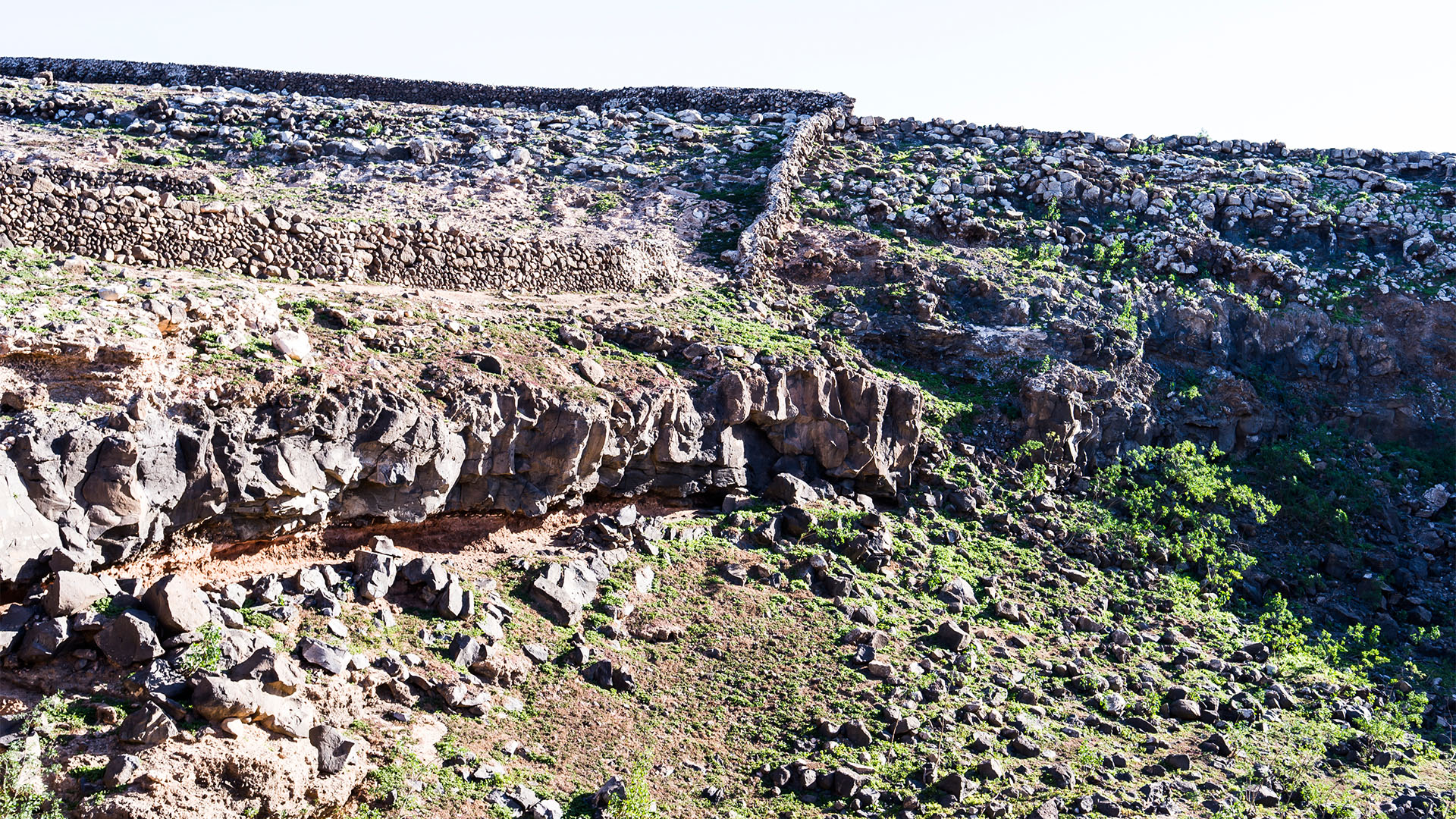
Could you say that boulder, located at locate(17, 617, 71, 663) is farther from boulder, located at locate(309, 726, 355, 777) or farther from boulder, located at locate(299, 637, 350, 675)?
boulder, located at locate(309, 726, 355, 777)

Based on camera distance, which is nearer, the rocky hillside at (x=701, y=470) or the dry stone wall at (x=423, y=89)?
the rocky hillside at (x=701, y=470)

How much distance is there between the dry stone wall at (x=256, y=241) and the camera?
12.5m

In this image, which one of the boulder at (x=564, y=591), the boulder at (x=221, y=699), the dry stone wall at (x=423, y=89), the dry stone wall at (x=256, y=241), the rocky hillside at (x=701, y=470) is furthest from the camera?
the dry stone wall at (x=423, y=89)

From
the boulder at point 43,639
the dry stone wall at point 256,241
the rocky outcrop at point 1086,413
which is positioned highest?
the dry stone wall at point 256,241

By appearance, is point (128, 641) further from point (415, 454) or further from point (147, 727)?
point (415, 454)

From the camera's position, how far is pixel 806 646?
11258mm

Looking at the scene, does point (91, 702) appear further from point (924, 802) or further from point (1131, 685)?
point (1131, 685)

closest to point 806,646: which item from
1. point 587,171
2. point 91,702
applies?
point 91,702

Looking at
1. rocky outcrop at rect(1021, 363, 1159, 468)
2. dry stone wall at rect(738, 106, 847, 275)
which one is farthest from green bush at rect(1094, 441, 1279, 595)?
dry stone wall at rect(738, 106, 847, 275)

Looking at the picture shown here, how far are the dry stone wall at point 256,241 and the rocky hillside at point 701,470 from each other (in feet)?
0.16

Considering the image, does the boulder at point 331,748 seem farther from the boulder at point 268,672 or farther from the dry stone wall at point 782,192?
the dry stone wall at point 782,192

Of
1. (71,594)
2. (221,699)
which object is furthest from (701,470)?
(71,594)

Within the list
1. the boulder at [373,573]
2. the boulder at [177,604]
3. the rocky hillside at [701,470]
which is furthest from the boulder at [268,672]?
the boulder at [373,573]

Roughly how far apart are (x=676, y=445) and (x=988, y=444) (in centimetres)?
456
